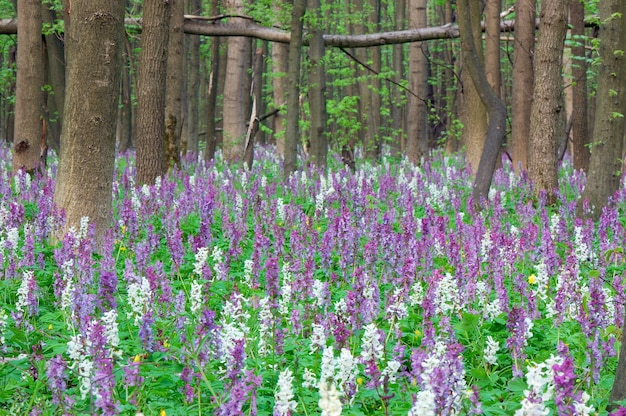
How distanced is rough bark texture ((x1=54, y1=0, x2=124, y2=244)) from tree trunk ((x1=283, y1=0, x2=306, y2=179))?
571cm

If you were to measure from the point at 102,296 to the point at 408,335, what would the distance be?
2016 millimetres

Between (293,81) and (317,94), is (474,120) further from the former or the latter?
(293,81)

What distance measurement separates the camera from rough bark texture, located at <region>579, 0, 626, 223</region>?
10195 mm

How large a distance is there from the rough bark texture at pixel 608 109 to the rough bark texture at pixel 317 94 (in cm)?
528

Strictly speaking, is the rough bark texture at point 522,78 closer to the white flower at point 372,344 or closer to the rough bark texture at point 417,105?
the rough bark texture at point 417,105

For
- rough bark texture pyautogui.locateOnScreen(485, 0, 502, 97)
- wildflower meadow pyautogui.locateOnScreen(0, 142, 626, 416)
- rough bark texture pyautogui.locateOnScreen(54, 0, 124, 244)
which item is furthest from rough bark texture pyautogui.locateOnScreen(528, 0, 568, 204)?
rough bark texture pyautogui.locateOnScreen(54, 0, 124, 244)

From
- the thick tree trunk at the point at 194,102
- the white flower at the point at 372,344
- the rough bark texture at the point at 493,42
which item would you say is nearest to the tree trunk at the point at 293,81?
the rough bark texture at the point at 493,42

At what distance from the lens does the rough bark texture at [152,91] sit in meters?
11.4

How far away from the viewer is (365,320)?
16.0 ft

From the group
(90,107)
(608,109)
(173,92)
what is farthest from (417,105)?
(90,107)

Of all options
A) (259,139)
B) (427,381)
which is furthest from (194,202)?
(259,139)

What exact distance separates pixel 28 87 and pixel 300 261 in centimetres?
807

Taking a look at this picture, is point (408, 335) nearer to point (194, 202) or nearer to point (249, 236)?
point (249, 236)

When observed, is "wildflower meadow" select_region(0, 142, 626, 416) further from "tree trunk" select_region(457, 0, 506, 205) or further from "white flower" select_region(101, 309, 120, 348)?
"tree trunk" select_region(457, 0, 506, 205)
